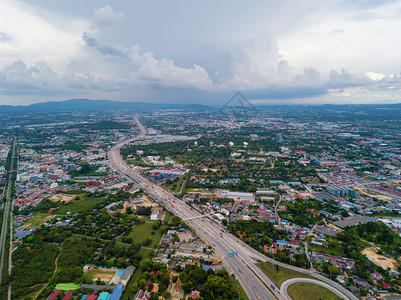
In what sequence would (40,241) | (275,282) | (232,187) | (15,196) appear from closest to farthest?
(275,282) → (40,241) → (15,196) → (232,187)

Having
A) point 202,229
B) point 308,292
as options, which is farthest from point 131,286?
point 308,292

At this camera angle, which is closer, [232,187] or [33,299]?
[33,299]

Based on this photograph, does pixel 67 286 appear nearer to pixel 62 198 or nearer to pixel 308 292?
pixel 308 292

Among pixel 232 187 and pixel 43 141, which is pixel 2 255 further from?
pixel 43 141

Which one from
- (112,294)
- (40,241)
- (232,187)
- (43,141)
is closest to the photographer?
(112,294)

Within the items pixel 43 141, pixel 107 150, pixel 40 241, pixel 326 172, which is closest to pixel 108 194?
pixel 40 241
